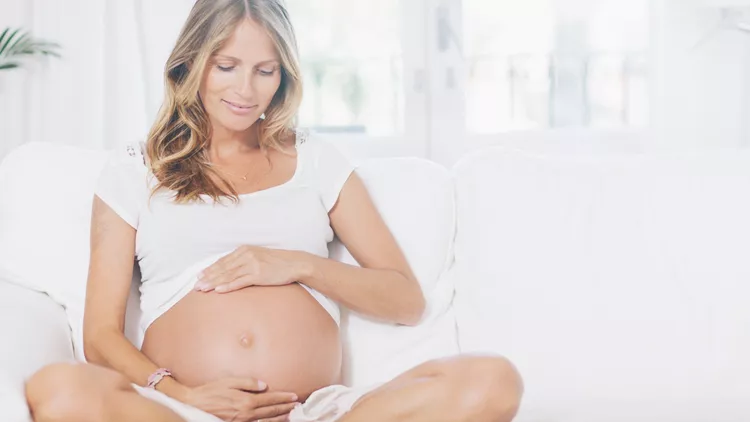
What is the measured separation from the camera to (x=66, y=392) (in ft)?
4.15

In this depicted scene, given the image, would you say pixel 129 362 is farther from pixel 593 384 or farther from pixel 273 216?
pixel 593 384

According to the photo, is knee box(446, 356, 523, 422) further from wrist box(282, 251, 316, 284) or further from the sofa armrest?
the sofa armrest

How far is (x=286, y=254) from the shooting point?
1660 mm

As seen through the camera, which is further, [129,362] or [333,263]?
[333,263]

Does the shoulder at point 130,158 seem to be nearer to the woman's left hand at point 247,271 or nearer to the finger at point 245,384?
the woman's left hand at point 247,271

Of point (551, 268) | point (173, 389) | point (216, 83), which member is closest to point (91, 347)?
point (173, 389)

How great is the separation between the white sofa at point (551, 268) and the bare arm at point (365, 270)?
82 millimetres

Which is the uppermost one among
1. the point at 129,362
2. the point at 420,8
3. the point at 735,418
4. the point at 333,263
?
the point at 420,8

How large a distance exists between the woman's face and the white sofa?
304 mm

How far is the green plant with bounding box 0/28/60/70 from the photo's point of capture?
273 cm

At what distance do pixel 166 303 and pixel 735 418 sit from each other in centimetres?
105

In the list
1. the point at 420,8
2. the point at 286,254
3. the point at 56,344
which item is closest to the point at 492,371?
the point at 286,254

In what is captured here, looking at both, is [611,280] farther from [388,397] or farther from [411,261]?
[388,397]

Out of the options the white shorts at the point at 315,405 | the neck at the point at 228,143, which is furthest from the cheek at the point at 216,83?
the white shorts at the point at 315,405
